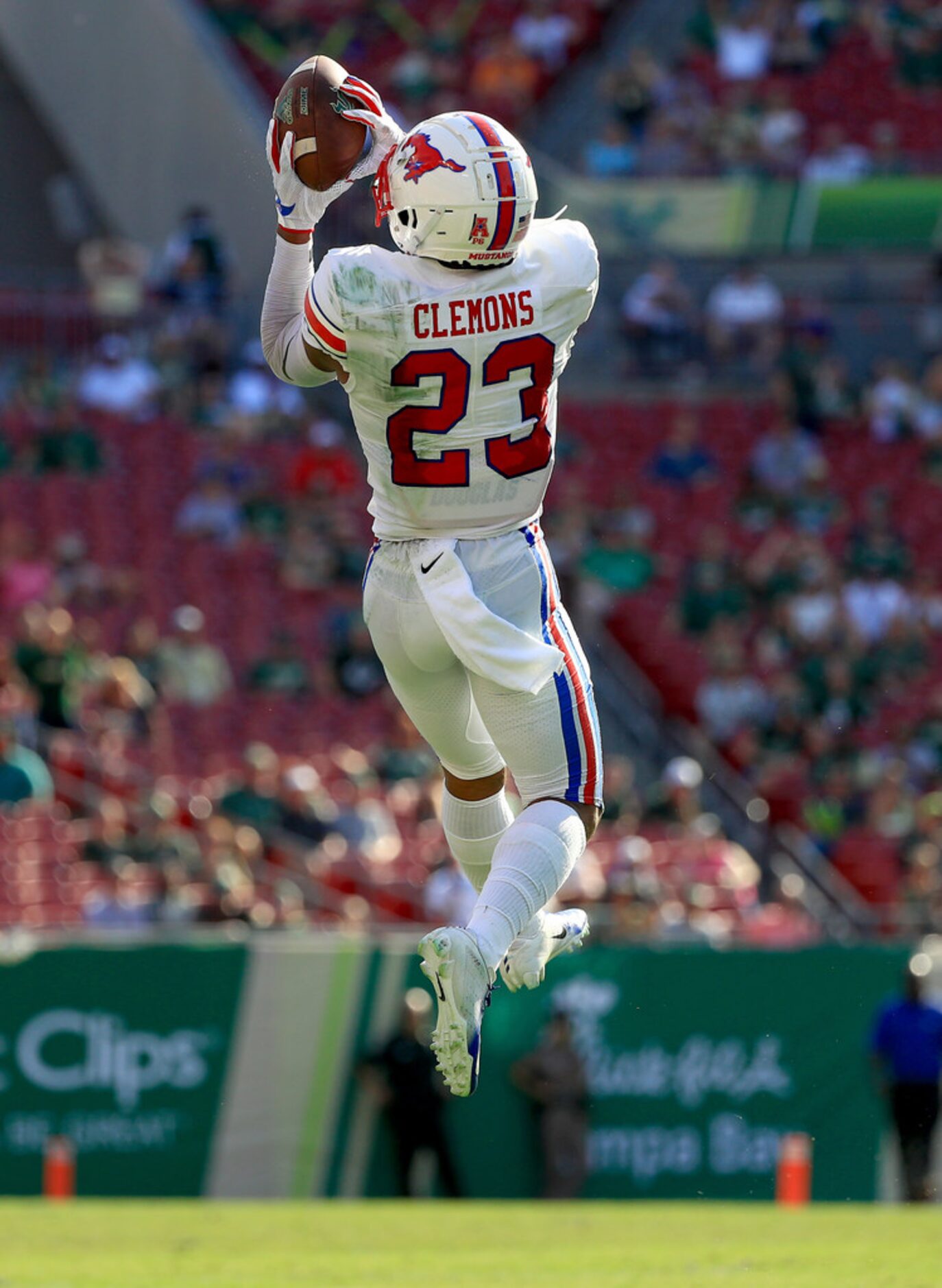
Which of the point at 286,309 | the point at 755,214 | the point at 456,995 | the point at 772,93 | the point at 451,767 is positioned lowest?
the point at 755,214

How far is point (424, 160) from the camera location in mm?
5375

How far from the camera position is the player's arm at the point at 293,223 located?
5.55 metres

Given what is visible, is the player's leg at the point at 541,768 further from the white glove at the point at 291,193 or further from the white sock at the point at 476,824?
the white glove at the point at 291,193

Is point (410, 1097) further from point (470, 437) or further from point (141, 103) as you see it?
point (141, 103)

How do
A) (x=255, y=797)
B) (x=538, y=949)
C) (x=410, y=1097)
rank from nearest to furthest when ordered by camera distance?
1. (x=538, y=949)
2. (x=410, y=1097)
3. (x=255, y=797)

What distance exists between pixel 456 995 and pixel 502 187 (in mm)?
1867

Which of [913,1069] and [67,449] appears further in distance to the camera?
[67,449]

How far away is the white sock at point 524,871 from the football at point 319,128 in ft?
5.37

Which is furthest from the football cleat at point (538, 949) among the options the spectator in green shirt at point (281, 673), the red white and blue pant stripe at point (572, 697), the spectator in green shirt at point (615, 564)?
the spectator in green shirt at point (615, 564)

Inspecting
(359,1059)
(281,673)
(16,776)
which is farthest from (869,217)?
(359,1059)

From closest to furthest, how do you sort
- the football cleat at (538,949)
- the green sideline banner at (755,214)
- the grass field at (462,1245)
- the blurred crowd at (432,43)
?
the football cleat at (538,949), the grass field at (462,1245), the green sideline banner at (755,214), the blurred crowd at (432,43)

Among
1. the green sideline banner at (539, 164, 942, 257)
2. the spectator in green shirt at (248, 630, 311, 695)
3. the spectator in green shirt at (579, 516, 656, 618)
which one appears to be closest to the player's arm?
the spectator in green shirt at (248, 630, 311, 695)

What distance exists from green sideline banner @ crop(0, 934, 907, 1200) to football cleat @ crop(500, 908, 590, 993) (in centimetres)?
582

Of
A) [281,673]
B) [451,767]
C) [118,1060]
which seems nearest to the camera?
[451,767]
